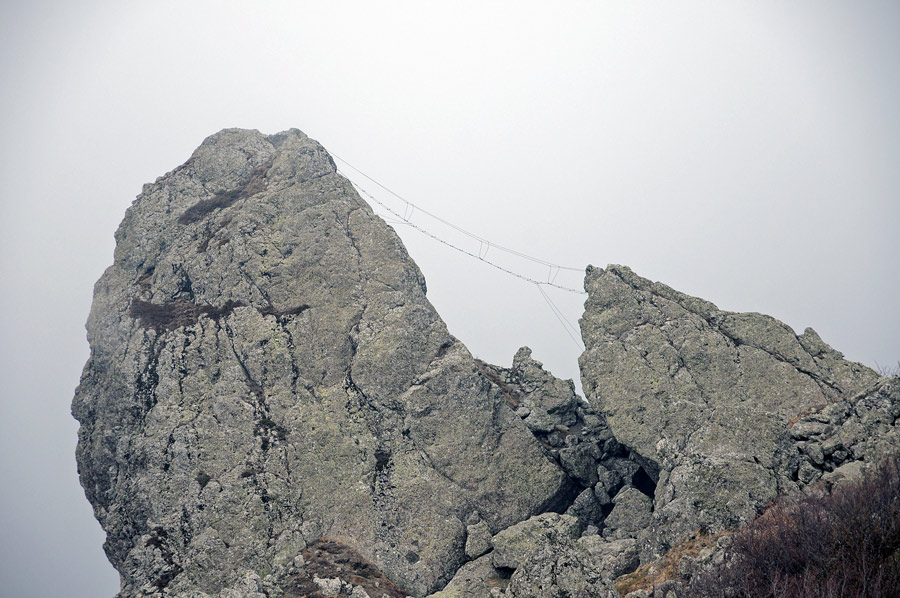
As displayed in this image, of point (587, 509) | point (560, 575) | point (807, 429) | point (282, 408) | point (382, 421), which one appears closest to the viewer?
point (560, 575)

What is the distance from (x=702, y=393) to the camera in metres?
30.0

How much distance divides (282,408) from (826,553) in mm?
25973

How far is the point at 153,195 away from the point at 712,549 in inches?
1623

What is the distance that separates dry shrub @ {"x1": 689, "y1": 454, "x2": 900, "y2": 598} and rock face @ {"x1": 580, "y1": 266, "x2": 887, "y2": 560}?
191 inches

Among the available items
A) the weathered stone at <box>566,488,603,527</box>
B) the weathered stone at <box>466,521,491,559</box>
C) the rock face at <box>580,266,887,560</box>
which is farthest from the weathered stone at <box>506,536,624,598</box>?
the weathered stone at <box>566,488,603,527</box>

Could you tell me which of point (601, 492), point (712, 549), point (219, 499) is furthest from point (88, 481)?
point (712, 549)

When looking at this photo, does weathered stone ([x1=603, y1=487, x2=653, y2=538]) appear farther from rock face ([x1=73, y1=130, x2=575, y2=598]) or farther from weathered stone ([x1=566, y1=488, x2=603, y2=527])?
rock face ([x1=73, y1=130, x2=575, y2=598])

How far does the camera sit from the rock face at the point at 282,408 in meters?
28.1

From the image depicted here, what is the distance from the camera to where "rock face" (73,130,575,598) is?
92.1 feet

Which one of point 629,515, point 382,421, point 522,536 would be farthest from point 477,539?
point 382,421

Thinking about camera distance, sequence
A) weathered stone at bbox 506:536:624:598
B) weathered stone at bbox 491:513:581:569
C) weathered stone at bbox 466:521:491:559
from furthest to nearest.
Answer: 1. weathered stone at bbox 466:521:491:559
2. weathered stone at bbox 491:513:581:569
3. weathered stone at bbox 506:536:624:598

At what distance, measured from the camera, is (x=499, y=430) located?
104ft

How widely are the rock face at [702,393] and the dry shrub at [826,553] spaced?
4852 mm

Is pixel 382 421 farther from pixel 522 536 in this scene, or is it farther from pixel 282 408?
pixel 522 536
